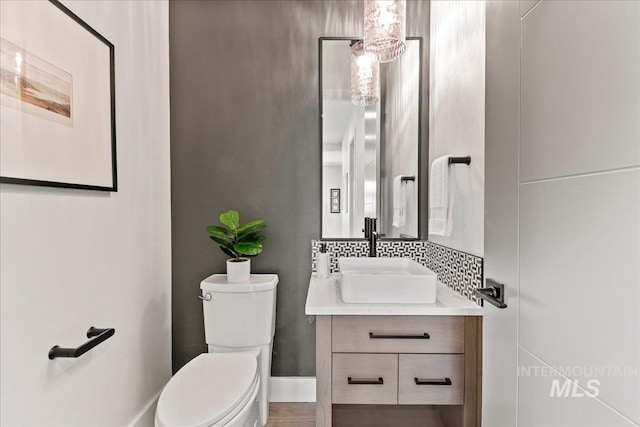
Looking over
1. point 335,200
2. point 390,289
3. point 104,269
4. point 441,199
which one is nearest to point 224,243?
point 104,269

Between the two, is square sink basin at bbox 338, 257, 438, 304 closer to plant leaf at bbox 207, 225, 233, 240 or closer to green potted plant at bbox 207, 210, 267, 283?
green potted plant at bbox 207, 210, 267, 283

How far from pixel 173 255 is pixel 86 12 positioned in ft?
4.43

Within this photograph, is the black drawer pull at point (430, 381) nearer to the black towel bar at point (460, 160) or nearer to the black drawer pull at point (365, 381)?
the black drawer pull at point (365, 381)

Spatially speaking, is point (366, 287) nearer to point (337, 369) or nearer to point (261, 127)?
point (337, 369)

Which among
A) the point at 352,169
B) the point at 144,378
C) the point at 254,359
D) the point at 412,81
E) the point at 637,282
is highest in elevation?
the point at 412,81

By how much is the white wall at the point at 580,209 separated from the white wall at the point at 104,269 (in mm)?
1471

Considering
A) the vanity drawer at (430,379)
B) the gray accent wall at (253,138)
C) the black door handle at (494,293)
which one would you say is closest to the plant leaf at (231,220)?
the gray accent wall at (253,138)

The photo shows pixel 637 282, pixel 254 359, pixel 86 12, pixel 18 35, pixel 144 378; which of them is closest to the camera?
pixel 637 282

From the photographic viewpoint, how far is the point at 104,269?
1.50 m

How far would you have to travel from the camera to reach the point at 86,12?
54.9 inches

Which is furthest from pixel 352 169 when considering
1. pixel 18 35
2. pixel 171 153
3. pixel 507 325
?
pixel 18 35

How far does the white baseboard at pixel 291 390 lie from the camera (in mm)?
2188

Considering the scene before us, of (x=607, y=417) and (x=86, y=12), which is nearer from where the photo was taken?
(x=607, y=417)

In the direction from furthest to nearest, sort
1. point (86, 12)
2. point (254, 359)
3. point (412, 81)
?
point (412, 81) → point (254, 359) → point (86, 12)
